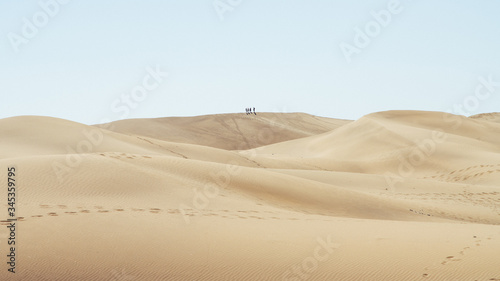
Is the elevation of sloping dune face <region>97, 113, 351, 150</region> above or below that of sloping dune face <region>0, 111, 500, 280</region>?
above

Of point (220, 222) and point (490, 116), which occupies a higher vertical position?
point (490, 116)

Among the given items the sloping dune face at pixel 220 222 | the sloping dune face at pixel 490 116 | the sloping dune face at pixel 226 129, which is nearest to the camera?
the sloping dune face at pixel 220 222

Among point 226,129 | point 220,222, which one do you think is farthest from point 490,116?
point 220,222

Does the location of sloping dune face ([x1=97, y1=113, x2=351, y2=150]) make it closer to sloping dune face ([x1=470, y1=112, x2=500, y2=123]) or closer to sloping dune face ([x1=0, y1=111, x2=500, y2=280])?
sloping dune face ([x1=470, y1=112, x2=500, y2=123])

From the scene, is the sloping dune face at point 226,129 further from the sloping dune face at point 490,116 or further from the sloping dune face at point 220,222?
the sloping dune face at point 220,222

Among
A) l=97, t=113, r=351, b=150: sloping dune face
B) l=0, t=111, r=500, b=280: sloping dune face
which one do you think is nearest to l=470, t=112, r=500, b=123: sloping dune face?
l=97, t=113, r=351, b=150: sloping dune face

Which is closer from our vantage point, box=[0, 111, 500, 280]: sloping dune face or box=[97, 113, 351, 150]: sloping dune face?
box=[0, 111, 500, 280]: sloping dune face

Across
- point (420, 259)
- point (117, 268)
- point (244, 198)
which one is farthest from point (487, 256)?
point (244, 198)

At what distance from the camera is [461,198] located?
1788cm

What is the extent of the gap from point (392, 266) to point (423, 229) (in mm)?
2696

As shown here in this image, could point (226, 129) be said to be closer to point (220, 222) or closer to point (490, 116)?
point (490, 116)

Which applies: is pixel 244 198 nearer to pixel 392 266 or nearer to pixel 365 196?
pixel 365 196

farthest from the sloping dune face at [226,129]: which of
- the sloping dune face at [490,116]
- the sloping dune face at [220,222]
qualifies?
the sloping dune face at [220,222]

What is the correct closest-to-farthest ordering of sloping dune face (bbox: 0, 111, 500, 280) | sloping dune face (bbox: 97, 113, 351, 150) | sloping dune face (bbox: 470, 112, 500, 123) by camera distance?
sloping dune face (bbox: 0, 111, 500, 280), sloping dune face (bbox: 97, 113, 351, 150), sloping dune face (bbox: 470, 112, 500, 123)
